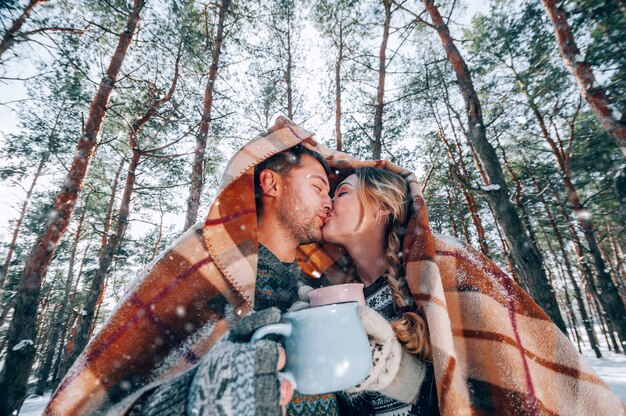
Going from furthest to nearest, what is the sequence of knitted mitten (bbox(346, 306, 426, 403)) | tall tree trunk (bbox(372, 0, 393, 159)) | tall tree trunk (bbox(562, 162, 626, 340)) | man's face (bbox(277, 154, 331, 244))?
tall tree trunk (bbox(562, 162, 626, 340)), tall tree trunk (bbox(372, 0, 393, 159)), man's face (bbox(277, 154, 331, 244)), knitted mitten (bbox(346, 306, 426, 403))

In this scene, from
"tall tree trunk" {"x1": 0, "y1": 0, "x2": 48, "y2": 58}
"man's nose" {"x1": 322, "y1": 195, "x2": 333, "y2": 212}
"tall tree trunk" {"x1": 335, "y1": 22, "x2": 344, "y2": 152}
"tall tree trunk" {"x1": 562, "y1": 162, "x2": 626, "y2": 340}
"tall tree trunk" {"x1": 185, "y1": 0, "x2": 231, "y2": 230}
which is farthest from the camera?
"tall tree trunk" {"x1": 562, "y1": 162, "x2": 626, "y2": 340}

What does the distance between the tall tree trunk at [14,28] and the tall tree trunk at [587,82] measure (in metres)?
11.7

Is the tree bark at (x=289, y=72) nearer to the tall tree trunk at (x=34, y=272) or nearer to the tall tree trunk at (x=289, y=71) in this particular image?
the tall tree trunk at (x=289, y=71)

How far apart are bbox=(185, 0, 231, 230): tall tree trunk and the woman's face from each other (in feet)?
19.1

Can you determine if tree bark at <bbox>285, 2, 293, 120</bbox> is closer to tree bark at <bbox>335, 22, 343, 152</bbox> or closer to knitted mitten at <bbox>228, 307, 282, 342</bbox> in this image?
tree bark at <bbox>335, 22, 343, 152</bbox>

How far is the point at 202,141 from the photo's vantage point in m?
7.78

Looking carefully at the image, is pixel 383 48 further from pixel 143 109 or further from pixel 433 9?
pixel 143 109

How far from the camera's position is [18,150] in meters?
14.9

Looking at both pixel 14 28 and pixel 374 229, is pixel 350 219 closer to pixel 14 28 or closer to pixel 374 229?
pixel 374 229

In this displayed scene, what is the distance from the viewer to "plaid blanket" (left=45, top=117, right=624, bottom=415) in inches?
45.8

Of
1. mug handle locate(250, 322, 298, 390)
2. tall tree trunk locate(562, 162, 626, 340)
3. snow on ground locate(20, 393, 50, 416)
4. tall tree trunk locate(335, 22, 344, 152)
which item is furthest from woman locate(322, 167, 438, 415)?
snow on ground locate(20, 393, 50, 416)

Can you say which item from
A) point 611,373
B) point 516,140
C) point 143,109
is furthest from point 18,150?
point 611,373

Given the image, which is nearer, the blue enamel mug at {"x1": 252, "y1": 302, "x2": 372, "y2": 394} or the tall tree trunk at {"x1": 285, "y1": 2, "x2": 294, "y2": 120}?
the blue enamel mug at {"x1": 252, "y1": 302, "x2": 372, "y2": 394}

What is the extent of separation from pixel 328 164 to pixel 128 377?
186 cm
